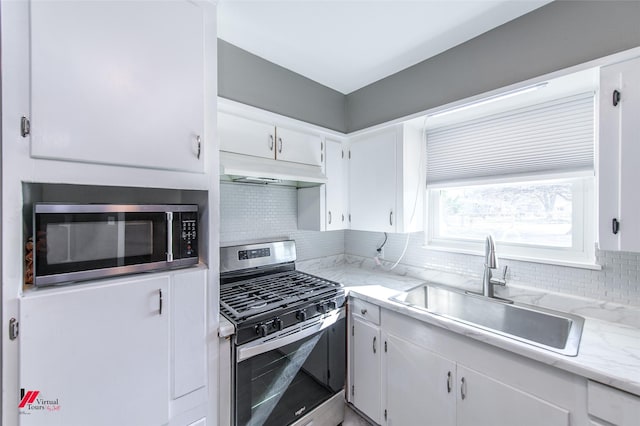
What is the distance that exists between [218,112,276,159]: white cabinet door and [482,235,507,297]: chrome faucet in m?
1.60

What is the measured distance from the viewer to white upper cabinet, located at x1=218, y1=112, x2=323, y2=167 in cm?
163

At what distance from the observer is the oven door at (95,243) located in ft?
2.90

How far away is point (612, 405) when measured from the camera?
93 cm

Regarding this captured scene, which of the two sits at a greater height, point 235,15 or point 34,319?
point 235,15

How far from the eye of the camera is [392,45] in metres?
1.74

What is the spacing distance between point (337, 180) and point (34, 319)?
1.92m

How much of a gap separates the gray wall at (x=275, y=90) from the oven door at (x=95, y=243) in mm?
1005

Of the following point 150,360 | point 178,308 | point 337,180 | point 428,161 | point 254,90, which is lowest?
point 150,360

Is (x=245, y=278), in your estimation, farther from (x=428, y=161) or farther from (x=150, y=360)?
(x=428, y=161)

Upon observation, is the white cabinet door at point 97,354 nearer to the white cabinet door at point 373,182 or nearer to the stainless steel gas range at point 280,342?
the stainless steel gas range at point 280,342

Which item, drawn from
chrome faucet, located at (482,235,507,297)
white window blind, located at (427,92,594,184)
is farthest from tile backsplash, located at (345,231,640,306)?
white window blind, located at (427,92,594,184)

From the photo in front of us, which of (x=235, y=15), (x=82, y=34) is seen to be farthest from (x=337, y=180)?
(x=82, y=34)

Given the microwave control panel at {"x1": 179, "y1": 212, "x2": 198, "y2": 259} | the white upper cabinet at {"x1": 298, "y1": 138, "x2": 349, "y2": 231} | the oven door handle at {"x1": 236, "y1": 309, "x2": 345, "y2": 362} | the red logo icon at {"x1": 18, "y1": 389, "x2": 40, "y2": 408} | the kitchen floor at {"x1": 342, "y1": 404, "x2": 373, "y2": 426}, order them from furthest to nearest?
the white upper cabinet at {"x1": 298, "y1": 138, "x2": 349, "y2": 231}
the kitchen floor at {"x1": 342, "y1": 404, "x2": 373, "y2": 426}
the oven door handle at {"x1": 236, "y1": 309, "x2": 345, "y2": 362}
the microwave control panel at {"x1": 179, "y1": 212, "x2": 198, "y2": 259}
the red logo icon at {"x1": 18, "y1": 389, "x2": 40, "y2": 408}

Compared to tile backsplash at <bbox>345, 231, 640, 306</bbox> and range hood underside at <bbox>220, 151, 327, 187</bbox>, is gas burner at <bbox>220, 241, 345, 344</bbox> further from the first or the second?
tile backsplash at <bbox>345, 231, 640, 306</bbox>
